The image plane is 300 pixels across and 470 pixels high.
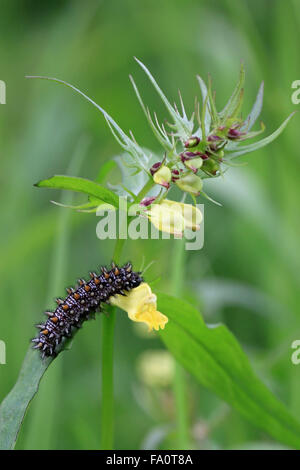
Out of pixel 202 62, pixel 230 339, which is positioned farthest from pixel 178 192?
pixel 230 339

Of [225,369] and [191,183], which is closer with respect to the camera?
[191,183]

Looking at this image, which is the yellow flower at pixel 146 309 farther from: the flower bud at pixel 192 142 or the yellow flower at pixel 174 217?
the flower bud at pixel 192 142

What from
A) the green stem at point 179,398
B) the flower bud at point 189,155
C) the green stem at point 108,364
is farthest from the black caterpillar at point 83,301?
the green stem at point 179,398

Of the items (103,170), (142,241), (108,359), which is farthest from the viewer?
(142,241)

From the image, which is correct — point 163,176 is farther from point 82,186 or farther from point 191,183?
point 82,186

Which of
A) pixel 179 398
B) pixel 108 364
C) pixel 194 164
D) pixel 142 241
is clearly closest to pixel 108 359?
pixel 108 364

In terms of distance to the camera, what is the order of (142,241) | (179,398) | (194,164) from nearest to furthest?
1. (194,164)
2. (179,398)
3. (142,241)

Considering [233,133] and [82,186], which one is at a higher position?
[233,133]

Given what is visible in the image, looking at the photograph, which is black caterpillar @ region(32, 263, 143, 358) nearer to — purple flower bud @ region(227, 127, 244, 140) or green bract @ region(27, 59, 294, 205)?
green bract @ region(27, 59, 294, 205)

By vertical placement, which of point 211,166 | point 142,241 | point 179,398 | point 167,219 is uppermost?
point 211,166
